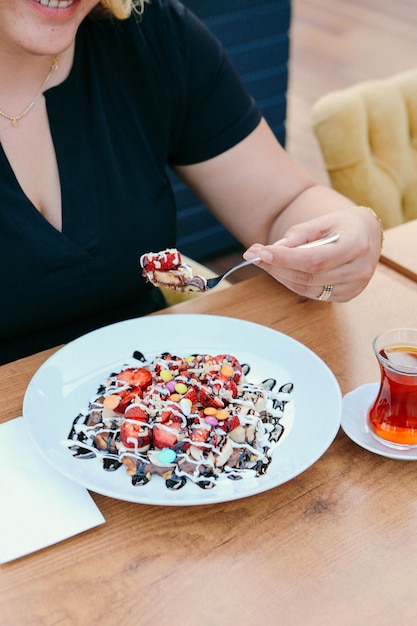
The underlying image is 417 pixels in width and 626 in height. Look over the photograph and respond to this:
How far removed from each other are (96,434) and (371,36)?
471cm

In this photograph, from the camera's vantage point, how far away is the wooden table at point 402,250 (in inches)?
51.3

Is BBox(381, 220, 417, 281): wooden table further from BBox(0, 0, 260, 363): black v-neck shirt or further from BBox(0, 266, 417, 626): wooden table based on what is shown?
BBox(0, 266, 417, 626): wooden table

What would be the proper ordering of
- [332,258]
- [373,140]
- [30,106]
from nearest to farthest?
1. [332,258]
2. [30,106]
3. [373,140]

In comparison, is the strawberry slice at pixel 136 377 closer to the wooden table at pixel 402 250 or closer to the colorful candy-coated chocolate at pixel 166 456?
the colorful candy-coated chocolate at pixel 166 456

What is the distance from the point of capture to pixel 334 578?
795mm

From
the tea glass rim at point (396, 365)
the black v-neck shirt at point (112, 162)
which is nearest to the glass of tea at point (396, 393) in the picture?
the tea glass rim at point (396, 365)

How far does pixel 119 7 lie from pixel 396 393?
78 centimetres

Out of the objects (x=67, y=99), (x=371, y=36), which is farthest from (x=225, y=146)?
(x=371, y=36)

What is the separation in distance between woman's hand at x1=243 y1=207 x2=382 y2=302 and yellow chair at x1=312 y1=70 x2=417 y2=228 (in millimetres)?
531

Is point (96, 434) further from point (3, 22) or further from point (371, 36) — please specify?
point (371, 36)

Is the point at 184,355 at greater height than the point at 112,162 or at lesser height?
lesser

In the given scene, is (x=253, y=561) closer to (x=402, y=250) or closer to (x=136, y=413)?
(x=136, y=413)

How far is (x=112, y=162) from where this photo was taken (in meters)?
1.31

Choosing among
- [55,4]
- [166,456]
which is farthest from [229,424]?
[55,4]
